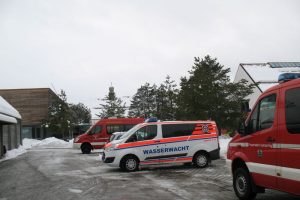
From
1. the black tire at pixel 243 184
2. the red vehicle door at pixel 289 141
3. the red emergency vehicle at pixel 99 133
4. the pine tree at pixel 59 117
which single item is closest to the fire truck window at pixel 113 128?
the red emergency vehicle at pixel 99 133

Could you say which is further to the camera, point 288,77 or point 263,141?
point 263,141

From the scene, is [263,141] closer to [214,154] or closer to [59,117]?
[214,154]

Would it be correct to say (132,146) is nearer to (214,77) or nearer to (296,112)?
(296,112)

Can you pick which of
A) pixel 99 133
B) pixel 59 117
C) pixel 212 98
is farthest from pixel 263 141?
pixel 59 117

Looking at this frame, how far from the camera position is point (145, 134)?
54.3 ft

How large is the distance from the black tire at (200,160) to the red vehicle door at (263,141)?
7897 mm

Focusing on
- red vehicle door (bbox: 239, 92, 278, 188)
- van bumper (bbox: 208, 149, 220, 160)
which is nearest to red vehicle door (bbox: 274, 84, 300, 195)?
red vehicle door (bbox: 239, 92, 278, 188)

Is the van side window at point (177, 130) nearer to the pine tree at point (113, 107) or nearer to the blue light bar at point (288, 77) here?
the blue light bar at point (288, 77)

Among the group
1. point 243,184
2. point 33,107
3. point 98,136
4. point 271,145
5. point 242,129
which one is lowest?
point 243,184

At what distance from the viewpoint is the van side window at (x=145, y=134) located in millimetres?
16500

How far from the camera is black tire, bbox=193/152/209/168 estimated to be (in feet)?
54.5

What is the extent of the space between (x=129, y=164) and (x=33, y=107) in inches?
2327

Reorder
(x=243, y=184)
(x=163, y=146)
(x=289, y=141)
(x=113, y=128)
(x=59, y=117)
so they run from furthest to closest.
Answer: (x=59, y=117) → (x=113, y=128) → (x=163, y=146) → (x=243, y=184) → (x=289, y=141)

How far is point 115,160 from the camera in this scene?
16.3 metres
